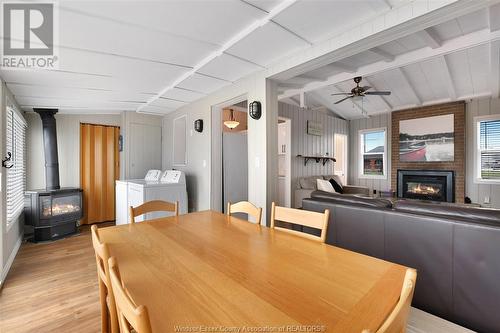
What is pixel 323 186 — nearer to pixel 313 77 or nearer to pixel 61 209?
pixel 313 77

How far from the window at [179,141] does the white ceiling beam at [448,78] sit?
448 cm

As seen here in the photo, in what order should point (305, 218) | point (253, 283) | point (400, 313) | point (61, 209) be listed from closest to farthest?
point (400, 313) → point (253, 283) → point (305, 218) → point (61, 209)

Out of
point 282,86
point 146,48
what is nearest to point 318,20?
point 146,48

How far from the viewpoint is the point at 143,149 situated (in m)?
4.73

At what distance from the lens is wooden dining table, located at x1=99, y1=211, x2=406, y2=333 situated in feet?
2.10

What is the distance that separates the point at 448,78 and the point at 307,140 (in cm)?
278

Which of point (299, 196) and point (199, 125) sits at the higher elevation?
point (199, 125)

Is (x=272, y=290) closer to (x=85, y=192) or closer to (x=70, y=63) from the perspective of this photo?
(x=70, y=63)

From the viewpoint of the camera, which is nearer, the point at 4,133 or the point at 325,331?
the point at 325,331

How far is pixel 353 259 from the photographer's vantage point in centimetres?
103

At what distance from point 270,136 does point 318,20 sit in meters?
1.22

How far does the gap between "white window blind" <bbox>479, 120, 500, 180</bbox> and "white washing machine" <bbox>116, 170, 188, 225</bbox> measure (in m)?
6.04

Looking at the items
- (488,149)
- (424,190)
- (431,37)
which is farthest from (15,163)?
(488,149)

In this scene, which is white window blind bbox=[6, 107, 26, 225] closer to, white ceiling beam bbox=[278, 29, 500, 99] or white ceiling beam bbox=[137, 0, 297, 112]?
white ceiling beam bbox=[137, 0, 297, 112]
